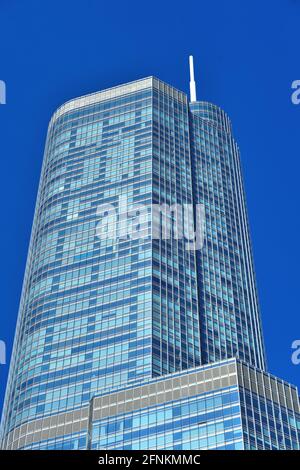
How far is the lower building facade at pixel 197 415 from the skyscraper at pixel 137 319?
0.20 m

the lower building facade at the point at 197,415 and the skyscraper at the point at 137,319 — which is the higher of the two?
the skyscraper at the point at 137,319

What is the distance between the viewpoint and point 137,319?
149 m

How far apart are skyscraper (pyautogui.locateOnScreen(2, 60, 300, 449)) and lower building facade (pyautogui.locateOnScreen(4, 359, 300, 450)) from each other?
0.20 m

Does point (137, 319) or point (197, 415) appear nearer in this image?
point (197, 415)

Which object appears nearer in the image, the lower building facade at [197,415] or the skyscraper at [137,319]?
the lower building facade at [197,415]

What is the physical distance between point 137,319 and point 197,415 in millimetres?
37917

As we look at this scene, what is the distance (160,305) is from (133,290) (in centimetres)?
623

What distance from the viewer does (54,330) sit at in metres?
155

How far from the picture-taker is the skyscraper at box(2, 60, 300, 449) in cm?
11588

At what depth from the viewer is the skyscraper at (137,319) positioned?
115875 mm

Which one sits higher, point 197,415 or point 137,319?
point 137,319

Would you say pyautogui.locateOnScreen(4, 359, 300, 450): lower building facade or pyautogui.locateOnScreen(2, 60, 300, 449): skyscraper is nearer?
pyautogui.locateOnScreen(4, 359, 300, 450): lower building facade

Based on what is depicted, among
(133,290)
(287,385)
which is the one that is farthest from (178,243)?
(287,385)

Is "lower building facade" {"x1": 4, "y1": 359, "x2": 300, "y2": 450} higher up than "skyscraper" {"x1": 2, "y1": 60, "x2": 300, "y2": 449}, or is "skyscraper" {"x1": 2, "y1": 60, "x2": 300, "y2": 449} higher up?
"skyscraper" {"x1": 2, "y1": 60, "x2": 300, "y2": 449}
